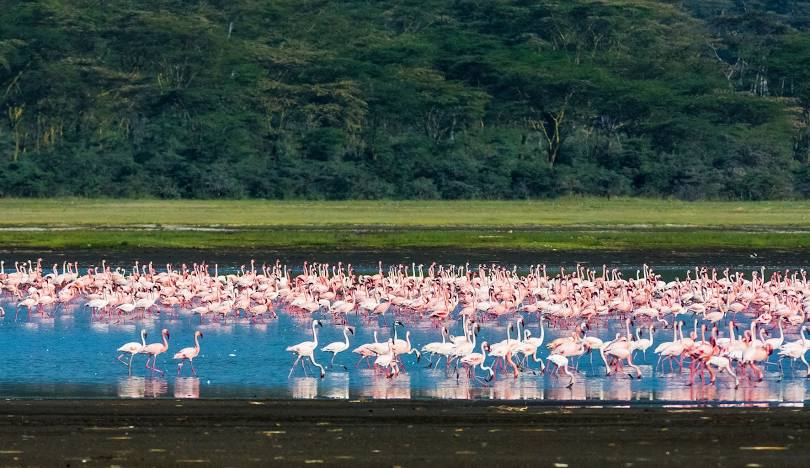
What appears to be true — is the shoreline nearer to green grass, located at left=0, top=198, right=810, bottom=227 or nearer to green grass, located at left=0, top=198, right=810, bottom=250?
green grass, located at left=0, top=198, right=810, bottom=250

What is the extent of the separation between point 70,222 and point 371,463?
142 feet

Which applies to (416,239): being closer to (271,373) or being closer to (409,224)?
(409,224)

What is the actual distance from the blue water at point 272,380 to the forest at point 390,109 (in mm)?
53046

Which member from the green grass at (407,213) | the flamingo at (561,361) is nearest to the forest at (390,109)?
the green grass at (407,213)

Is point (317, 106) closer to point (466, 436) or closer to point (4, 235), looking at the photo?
point (4, 235)

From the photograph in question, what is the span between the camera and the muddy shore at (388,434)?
494 inches

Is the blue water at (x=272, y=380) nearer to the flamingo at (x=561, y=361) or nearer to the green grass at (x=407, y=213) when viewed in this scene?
the flamingo at (x=561, y=361)

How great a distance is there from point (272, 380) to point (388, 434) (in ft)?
14.1

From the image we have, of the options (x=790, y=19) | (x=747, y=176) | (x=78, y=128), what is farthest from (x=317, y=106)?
(x=790, y=19)

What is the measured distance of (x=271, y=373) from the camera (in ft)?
60.5

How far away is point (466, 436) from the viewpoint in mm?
13578

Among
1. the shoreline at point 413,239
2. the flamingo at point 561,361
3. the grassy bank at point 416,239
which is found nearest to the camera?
the flamingo at point 561,361

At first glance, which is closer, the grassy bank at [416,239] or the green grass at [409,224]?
the grassy bank at [416,239]

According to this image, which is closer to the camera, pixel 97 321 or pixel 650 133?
pixel 97 321
